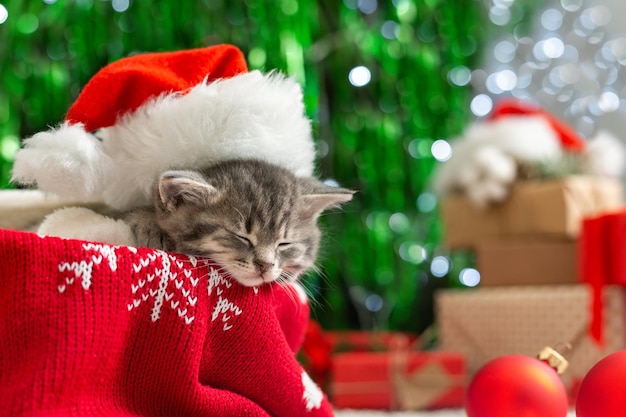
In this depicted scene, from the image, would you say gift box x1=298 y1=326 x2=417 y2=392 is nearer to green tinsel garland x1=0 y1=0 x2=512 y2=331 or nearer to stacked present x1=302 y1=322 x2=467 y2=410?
stacked present x1=302 y1=322 x2=467 y2=410

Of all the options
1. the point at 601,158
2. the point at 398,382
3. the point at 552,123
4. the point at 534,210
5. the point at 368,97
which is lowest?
the point at 398,382

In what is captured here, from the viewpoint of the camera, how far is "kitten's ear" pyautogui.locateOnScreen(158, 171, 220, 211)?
2.72ft

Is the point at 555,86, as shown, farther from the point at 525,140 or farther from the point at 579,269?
the point at 579,269

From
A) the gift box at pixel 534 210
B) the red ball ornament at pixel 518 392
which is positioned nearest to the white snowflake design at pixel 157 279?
the red ball ornament at pixel 518 392

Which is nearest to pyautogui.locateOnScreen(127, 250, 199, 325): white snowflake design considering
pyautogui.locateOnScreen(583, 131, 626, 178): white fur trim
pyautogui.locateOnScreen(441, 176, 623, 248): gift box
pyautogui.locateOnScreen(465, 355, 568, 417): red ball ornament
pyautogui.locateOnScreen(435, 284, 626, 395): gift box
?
pyautogui.locateOnScreen(465, 355, 568, 417): red ball ornament

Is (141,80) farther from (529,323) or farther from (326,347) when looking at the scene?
(529,323)

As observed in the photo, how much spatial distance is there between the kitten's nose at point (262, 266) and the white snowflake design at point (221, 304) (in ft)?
0.15

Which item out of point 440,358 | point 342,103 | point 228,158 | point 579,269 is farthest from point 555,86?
point 228,158

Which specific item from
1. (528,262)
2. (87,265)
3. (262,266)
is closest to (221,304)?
(262,266)

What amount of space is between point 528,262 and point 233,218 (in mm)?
1110

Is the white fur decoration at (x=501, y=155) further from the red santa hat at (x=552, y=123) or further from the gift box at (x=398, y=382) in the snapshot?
the gift box at (x=398, y=382)

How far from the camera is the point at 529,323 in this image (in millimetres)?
1624

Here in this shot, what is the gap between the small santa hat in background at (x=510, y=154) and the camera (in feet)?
5.93

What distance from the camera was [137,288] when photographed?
2.48 ft
